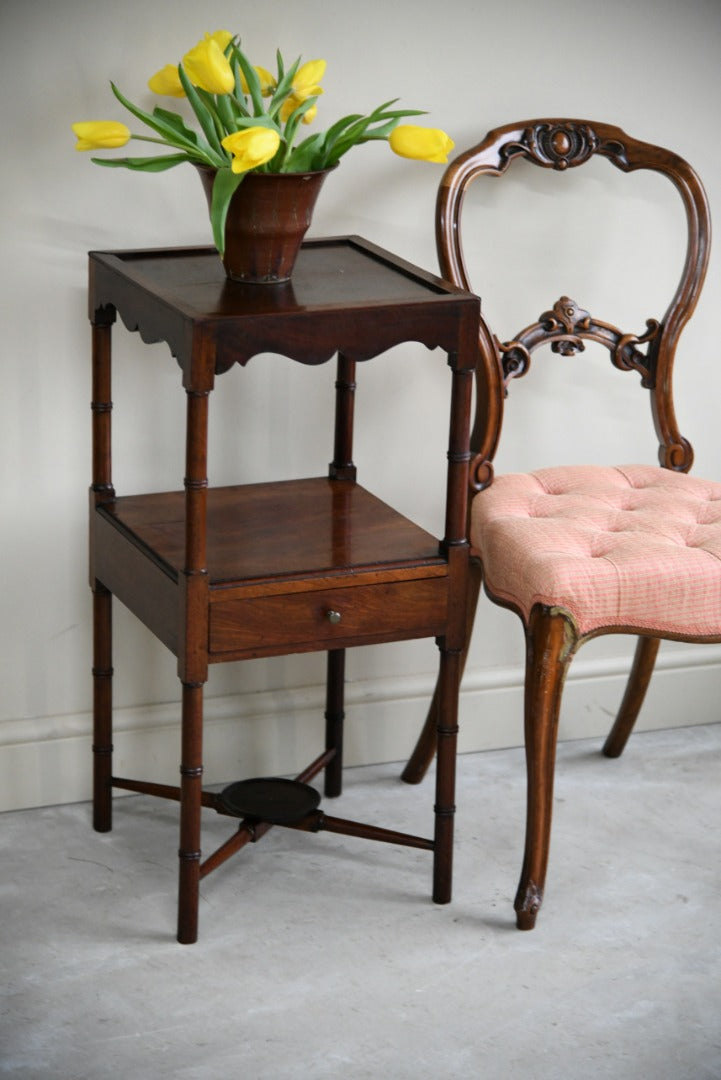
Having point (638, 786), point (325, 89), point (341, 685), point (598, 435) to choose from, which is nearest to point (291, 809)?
point (341, 685)

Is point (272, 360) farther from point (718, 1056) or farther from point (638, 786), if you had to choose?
point (718, 1056)

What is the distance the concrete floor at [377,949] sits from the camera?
1.68 m

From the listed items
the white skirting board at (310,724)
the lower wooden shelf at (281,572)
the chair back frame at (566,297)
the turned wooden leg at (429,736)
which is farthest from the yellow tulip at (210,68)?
the white skirting board at (310,724)

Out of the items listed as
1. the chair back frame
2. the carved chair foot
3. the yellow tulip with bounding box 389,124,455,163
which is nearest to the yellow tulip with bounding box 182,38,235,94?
the yellow tulip with bounding box 389,124,455,163

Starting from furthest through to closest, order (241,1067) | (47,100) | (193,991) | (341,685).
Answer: (341,685) → (47,100) → (193,991) → (241,1067)

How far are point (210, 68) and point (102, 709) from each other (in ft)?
3.04

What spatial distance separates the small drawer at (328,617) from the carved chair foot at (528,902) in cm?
37

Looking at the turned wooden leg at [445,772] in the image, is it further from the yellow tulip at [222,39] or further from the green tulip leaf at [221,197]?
the yellow tulip at [222,39]

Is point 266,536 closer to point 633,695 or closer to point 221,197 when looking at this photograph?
point 221,197

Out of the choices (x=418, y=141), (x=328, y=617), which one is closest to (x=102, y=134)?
(x=418, y=141)

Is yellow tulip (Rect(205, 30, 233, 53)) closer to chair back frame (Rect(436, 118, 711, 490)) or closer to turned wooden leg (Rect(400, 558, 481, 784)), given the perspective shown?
chair back frame (Rect(436, 118, 711, 490))

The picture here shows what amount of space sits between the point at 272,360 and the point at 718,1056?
45.7 inches

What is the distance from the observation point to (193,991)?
1789 millimetres

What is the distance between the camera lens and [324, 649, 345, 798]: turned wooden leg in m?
2.23
